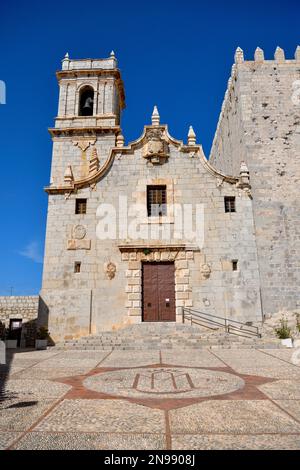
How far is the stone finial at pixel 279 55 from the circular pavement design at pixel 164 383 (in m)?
19.5

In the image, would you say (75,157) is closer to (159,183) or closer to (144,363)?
(159,183)

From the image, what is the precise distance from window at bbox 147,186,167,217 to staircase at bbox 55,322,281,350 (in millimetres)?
5925

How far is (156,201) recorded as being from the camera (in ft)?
58.7

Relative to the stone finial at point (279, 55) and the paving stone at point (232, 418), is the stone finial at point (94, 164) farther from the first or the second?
the paving stone at point (232, 418)

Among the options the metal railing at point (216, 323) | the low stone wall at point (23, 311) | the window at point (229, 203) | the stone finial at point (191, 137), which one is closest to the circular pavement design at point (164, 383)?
the metal railing at point (216, 323)

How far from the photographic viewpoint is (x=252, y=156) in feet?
59.2

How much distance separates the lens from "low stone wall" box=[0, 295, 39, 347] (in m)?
18.2

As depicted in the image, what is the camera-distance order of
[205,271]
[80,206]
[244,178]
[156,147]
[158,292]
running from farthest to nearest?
1. [156,147]
2. [80,206]
3. [244,178]
4. [158,292]
5. [205,271]

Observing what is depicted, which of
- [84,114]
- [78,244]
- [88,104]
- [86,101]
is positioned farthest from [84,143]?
[78,244]

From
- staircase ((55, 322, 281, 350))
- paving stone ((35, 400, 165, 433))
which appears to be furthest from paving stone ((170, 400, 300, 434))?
staircase ((55, 322, 281, 350))

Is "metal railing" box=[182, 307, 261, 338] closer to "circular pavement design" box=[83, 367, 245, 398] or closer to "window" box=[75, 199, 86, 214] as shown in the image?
"window" box=[75, 199, 86, 214]

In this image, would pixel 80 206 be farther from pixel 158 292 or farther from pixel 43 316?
pixel 158 292

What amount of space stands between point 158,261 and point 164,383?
11.1 m

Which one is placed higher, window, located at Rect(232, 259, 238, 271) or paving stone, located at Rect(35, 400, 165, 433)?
window, located at Rect(232, 259, 238, 271)
